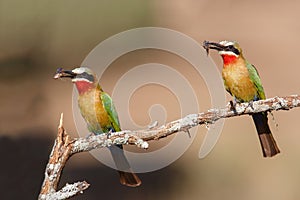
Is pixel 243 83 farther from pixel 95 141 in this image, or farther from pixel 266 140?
pixel 95 141

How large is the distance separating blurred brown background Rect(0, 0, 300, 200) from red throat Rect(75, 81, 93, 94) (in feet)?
8.76

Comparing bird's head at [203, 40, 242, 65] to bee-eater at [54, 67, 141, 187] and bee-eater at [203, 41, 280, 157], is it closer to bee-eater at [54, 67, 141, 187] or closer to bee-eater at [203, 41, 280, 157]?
bee-eater at [203, 41, 280, 157]

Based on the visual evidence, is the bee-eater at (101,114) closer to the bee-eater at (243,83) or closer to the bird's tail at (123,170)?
the bird's tail at (123,170)

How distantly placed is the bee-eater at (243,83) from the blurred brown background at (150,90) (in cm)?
259

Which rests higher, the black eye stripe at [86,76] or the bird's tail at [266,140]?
the black eye stripe at [86,76]

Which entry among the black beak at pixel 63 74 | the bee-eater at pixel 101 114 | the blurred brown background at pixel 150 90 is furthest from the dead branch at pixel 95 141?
the blurred brown background at pixel 150 90

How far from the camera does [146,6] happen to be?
8.39 meters

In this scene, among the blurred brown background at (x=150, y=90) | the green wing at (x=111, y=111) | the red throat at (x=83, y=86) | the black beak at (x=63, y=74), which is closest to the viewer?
the black beak at (x=63, y=74)

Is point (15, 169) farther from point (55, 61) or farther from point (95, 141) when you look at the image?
point (95, 141)

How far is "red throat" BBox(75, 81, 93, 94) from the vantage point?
264 cm

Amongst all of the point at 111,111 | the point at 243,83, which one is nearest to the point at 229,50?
the point at 243,83

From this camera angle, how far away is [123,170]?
8.82 ft

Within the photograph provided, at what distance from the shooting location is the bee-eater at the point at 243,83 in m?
2.69

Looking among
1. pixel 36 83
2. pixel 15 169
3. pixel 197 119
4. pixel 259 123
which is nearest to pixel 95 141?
pixel 197 119
